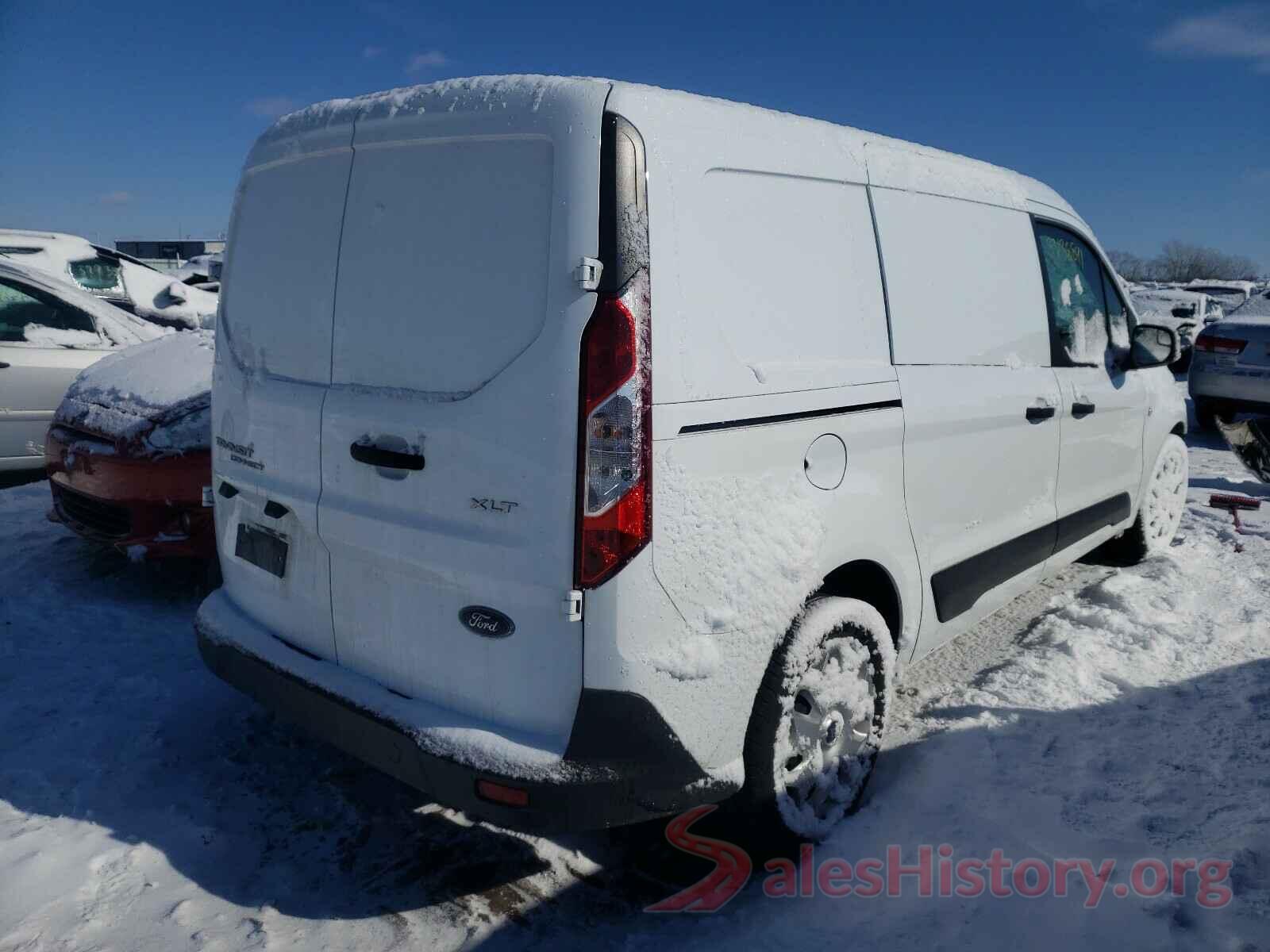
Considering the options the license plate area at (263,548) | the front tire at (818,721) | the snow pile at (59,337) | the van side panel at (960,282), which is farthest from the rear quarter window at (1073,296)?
the snow pile at (59,337)

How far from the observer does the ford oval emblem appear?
212 cm

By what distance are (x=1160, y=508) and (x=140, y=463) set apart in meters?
5.50

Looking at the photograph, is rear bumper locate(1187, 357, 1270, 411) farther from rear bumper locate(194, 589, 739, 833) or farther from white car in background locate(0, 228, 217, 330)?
white car in background locate(0, 228, 217, 330)

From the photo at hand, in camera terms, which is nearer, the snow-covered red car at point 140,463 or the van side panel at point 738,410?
the van side panel at point 738,410

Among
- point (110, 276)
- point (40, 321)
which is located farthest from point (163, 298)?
point (40, 321)

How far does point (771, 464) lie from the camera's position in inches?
90.9

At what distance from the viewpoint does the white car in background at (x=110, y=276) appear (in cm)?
Result: 906

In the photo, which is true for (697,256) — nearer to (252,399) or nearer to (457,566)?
(457,566)

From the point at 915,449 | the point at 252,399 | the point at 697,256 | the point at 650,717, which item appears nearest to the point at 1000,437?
the point at 915,449

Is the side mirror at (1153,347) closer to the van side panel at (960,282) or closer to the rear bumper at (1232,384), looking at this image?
the van side panel at (960,282)

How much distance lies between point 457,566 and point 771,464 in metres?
0.82

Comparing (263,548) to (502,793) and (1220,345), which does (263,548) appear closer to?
(502,793)

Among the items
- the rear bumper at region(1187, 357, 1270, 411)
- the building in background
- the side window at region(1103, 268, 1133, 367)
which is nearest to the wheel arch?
the side window at region(1103, 268, 1133, 367)

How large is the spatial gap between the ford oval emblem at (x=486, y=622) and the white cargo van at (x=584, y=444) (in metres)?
0.01
